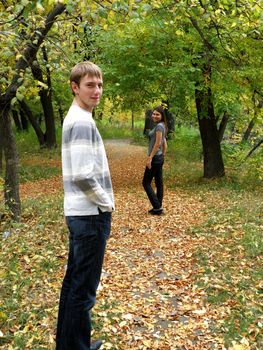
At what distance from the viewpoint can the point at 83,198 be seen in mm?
3078

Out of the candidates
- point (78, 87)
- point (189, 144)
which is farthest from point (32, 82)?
point (189, 144)

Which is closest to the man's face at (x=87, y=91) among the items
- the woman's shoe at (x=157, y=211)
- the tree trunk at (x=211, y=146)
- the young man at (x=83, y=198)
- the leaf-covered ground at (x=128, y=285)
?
the young man at (x=83, y=198)

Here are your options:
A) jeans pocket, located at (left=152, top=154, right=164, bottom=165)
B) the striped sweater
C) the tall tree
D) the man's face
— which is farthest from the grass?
the man's face

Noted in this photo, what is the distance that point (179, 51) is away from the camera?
11.0 m

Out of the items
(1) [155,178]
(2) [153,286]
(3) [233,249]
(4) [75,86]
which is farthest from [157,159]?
(4) [75,86]

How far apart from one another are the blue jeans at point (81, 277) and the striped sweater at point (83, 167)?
0.10 meters

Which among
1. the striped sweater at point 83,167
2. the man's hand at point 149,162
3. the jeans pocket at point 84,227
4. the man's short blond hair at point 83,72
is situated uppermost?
the man's short blond hair at point 83,72

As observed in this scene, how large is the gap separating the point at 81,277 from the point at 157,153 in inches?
212

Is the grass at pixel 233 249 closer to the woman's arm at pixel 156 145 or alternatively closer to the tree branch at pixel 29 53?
the woman's arm at pixel 156 145

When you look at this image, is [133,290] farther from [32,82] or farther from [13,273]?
[32,82]

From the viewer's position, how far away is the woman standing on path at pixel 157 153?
809 centimetres

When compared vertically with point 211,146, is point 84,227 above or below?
above

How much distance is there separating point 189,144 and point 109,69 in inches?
421

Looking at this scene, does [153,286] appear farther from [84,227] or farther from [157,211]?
[157,211]
